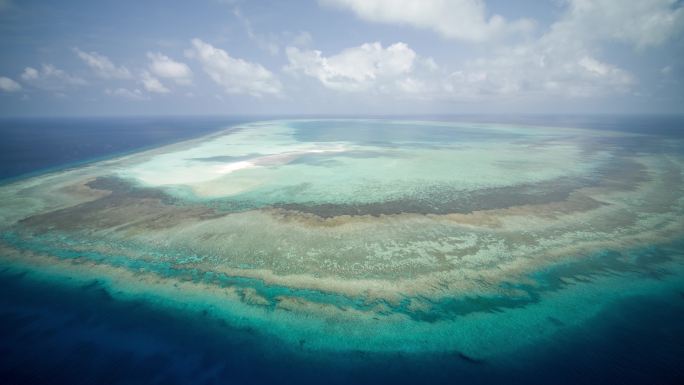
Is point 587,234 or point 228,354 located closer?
point 228,354

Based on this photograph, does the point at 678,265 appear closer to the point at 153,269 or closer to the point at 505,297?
the point at 505,297

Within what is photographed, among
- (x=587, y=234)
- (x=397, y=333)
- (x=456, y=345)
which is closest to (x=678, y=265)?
(x=587, y=234)

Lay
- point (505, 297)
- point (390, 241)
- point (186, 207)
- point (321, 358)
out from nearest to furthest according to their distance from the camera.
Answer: point (321, 358) → point (505, 297) → point (390, 241) → point (186, 207)

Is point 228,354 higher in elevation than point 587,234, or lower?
lower

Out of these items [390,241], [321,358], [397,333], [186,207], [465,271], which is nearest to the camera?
[321,358]

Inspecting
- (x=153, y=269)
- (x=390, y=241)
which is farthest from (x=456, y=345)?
(x=153, y=269)

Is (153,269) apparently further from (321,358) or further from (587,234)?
(587,234)
